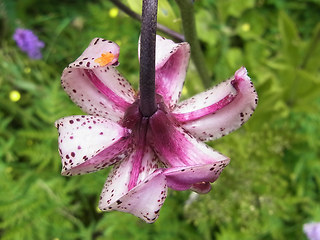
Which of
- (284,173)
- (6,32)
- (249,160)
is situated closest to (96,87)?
(249,160)

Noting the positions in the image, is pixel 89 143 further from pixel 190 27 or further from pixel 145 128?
pixel 190 27

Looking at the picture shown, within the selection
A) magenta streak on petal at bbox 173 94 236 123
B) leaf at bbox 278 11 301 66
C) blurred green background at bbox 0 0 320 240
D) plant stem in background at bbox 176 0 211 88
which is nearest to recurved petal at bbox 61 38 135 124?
magenta streak on petal at bbox 173 94 236 123

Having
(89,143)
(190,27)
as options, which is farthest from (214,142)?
(89,143)

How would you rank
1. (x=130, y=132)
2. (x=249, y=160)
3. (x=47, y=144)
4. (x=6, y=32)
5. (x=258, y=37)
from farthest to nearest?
(x=6, y=32)
(x=258, y=37)
(x=47, y=144)
(x=249, y=160)
(x=130, y=132)

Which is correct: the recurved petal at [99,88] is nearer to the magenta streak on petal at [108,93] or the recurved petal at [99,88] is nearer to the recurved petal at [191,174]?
the magenta streak on petal at [108,93]

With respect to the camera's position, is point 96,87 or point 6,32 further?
point 6,32

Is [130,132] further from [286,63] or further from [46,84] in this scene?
[46,84]

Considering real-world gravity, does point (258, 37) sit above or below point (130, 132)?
below

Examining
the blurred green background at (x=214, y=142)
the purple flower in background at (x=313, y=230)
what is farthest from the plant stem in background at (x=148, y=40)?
the purple flower in background at (x=313, y=230)

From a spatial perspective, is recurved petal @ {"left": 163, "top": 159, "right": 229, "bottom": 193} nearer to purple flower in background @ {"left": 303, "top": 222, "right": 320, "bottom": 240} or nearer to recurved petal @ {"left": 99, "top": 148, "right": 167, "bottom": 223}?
recurved petal @ {"left": 99, "top": 148, "right": 167, "bottom": 223}
